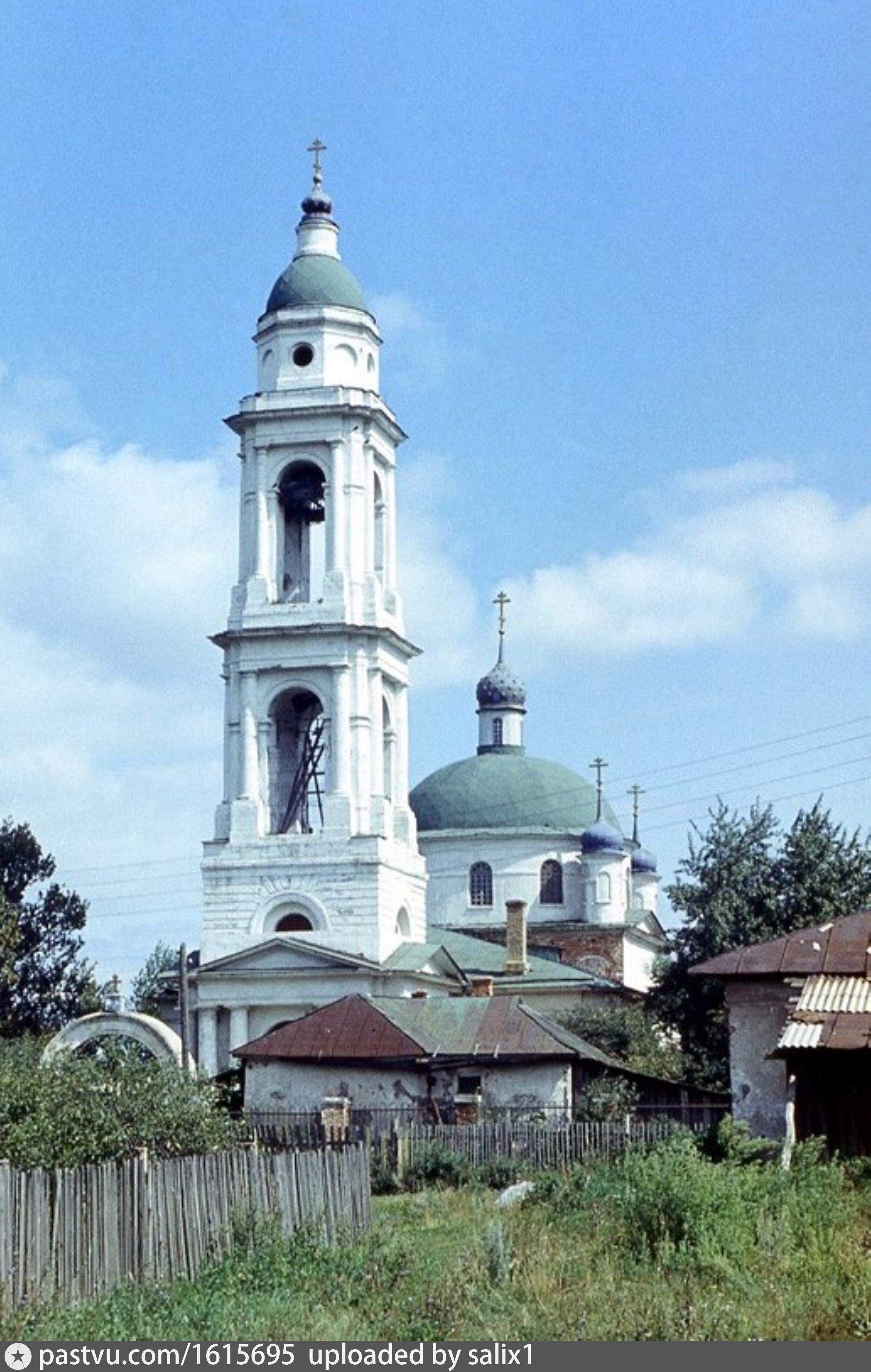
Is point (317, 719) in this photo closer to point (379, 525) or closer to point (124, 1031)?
point (379, 525)

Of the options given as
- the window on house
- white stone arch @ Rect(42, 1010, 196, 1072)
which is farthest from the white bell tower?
the window on house

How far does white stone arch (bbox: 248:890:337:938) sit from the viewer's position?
164 ft

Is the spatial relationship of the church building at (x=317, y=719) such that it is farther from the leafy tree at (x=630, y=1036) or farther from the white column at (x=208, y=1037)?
the leafy tree at (x=630, y=1036)

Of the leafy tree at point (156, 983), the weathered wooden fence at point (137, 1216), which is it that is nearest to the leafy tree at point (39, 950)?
the leafy tree at point (156, 983)

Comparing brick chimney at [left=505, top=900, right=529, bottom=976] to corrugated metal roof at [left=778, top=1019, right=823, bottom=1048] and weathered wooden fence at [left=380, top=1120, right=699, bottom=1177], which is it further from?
corrugated metal roof at [left=778, top=1019, right=823, bottom=1048]

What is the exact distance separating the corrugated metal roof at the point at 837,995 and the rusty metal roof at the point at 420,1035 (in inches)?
371

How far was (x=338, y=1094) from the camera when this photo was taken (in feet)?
120

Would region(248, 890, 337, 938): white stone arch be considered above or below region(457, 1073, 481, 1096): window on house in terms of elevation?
above

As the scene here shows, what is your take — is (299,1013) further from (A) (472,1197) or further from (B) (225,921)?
(A) (472,1197)

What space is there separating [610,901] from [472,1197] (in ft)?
124

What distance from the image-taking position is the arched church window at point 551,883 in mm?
64125

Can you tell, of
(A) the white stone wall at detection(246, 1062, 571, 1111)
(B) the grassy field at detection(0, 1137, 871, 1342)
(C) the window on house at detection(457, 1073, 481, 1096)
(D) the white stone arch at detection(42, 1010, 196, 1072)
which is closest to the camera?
(B) the grassy field at detection(0, 1137, 871, 1342)

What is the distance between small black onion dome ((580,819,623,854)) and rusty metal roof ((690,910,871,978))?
34369 mm

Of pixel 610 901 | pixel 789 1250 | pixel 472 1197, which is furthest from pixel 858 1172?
pixel 610 901
